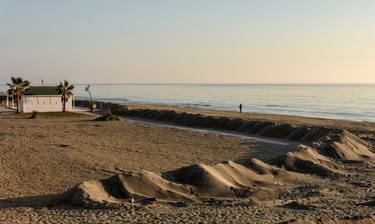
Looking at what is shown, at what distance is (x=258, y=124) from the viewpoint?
34.0 m

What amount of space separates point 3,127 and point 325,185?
2422cm

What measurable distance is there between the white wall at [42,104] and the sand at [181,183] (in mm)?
26865

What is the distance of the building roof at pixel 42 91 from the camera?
172ft

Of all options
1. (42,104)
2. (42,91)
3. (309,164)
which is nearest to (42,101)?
(42,104)

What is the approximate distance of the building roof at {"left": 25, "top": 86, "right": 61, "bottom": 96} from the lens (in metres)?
52.3

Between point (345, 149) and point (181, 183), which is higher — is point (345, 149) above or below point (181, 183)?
below

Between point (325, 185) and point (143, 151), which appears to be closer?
point (325, 185)

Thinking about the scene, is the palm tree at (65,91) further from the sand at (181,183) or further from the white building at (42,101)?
the sand at (181,183)

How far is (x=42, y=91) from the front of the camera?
53281 mm

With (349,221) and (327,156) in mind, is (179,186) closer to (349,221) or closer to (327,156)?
(349,221)

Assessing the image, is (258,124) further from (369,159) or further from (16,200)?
(16,200)

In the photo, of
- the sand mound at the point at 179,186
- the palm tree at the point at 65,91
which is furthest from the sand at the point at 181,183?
the palm tree at the point at 65,91

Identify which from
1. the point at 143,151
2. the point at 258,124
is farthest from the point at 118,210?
the point at 258,124

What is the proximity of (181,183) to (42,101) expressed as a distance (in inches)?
1614
